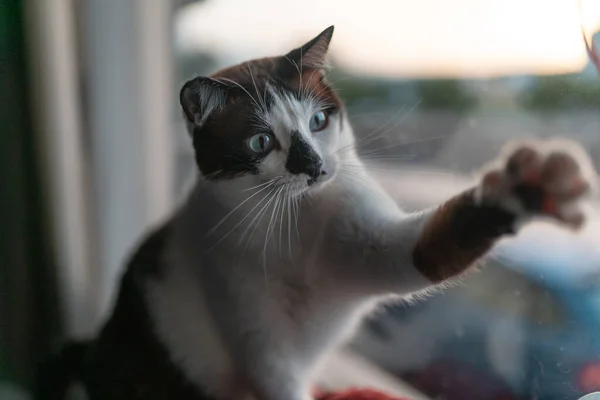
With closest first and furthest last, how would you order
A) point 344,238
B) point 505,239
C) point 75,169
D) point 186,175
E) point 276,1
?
point 505,239 < point 344,238 < point 276,1 < point 186,175 < point 75,169

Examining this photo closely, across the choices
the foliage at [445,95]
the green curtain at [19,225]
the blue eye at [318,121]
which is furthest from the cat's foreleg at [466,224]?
the green curtain at [19,225]

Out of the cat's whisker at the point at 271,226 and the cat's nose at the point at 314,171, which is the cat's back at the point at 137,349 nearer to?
the cat's whisker at the point at 271,226

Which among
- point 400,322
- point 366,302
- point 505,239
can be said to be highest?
point 505,239

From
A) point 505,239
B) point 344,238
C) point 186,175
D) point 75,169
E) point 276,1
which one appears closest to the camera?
point 505,239

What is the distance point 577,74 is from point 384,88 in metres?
0.24

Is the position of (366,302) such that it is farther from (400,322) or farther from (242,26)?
(242,26)

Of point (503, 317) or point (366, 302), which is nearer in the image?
point (366, 302)

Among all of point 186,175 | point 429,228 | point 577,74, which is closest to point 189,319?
point 186,175

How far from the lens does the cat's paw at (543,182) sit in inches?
17.5

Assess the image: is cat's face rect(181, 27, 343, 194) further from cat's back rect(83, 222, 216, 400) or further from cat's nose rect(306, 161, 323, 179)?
cat's back rect(83, 222, 216, 400)

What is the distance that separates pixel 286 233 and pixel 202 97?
7.1 inches

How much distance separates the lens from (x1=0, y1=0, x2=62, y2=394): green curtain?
0.93 meters

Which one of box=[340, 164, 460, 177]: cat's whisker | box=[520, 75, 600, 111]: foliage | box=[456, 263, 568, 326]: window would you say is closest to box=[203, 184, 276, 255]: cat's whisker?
box=[340, 164, 460, 177]: cat's whisker

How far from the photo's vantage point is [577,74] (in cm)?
62
